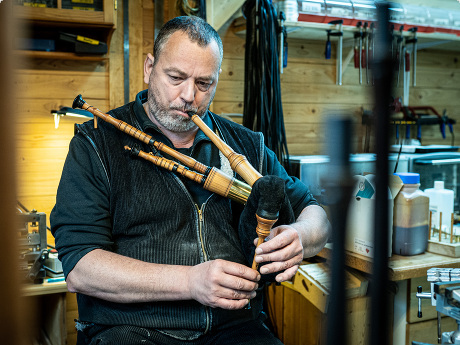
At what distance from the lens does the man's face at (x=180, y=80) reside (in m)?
1.31

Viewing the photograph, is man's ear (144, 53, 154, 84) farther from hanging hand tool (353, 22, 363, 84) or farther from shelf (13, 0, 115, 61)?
hanging hand tool (353, 22, 363, 84)

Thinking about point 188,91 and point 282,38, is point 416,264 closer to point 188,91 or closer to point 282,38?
point 188,91

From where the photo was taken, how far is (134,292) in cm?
110

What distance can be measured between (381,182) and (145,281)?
A: 0.84 metres

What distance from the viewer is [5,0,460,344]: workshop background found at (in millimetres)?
2094

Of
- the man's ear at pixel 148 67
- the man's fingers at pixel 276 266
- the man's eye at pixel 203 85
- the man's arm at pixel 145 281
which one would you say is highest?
the man's ear at pixel 148 67

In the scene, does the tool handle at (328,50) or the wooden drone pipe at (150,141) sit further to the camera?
the tool handle at (328,50)

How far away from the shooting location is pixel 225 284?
1021 mm

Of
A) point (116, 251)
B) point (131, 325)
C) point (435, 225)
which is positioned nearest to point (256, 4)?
point (435, 225)

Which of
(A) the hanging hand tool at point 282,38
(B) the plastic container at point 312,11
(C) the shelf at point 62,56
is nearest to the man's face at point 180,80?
(C) the shelf at point 62,56

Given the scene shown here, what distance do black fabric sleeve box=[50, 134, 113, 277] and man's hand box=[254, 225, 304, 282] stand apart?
16.3 inches

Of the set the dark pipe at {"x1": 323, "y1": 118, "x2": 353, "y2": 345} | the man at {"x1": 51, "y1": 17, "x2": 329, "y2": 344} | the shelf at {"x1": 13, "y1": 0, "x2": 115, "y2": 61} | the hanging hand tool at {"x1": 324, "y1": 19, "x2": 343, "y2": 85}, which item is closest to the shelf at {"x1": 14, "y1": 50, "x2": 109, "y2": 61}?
the shelf at {"x1": 13, "y1": 0, "x2": 115, "y2": 61}

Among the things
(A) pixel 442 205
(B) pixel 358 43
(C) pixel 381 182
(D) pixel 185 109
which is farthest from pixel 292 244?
(B) pixel 358 43

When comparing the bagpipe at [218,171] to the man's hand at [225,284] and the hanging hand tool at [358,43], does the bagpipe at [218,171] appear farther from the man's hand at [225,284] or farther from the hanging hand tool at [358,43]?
the hanging hand tool at [358,43]
